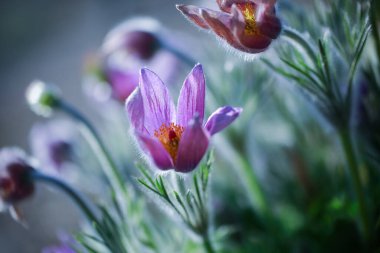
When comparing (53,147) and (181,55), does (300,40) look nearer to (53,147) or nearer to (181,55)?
(181,55)

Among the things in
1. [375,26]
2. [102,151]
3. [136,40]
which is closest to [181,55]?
[136,40]

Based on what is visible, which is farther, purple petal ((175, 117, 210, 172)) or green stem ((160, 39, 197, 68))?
green stem ((160, 39, 197, 68))

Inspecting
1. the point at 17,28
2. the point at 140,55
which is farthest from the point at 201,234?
the point at 17,28

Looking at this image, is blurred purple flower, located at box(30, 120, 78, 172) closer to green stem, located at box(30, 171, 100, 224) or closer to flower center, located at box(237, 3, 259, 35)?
green stem, located at box(30, 171, 100, 224)

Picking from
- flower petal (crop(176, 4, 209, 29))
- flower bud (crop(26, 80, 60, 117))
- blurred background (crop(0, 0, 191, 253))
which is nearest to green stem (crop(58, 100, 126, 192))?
flower bud (crop(26, 80, 60, 117))

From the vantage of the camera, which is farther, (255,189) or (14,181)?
(255,189)

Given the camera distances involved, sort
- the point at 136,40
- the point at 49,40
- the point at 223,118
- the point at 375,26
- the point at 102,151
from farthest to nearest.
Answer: the point at 49,40 → the point at 136,40 → the point at 102,151 → the point at 375,26 → the point at 223,118
